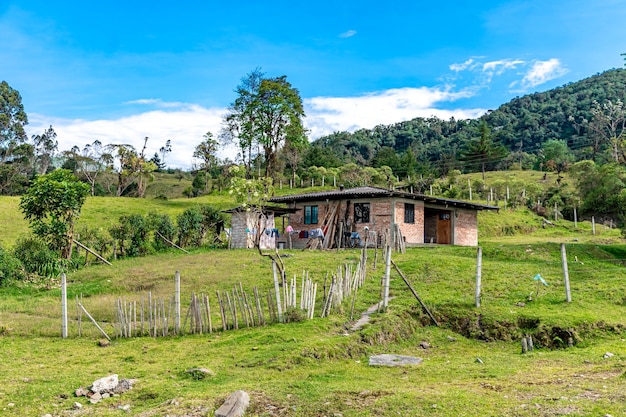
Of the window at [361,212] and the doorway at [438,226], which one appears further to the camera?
the doorway at [438,226]

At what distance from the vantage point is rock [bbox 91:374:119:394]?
25.6 feet

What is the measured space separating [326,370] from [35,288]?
1381 cm

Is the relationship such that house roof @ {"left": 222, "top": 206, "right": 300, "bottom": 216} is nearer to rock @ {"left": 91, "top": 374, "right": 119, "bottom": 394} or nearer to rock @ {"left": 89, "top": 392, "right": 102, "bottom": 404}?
rock @ {"left": 91, "top": 374, "right": 119, "bottom": 394}

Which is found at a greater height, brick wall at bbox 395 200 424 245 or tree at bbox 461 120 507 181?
tree at bbox 461 120 507 181

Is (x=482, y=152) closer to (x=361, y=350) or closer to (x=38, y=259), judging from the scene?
(x=38, y=259)

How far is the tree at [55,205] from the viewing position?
21.8 metres

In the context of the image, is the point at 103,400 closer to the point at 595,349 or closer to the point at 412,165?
the point at 595,349

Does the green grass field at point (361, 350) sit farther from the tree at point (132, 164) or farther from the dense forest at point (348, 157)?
the tree at point (132, 164)

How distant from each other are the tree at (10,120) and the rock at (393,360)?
54567mm

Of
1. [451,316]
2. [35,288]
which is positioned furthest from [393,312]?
[35,288]

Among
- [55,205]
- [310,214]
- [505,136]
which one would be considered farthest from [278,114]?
[505,136]


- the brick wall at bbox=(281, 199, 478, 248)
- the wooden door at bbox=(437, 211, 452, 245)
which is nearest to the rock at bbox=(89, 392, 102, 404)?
the brick wall at bbox=(281, 199, 478, 248)

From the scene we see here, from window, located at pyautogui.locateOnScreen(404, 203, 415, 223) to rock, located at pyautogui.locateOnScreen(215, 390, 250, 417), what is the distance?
22.0 meters

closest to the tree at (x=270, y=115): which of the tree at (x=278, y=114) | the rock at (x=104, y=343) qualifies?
the tree at (x=278, y=114)
